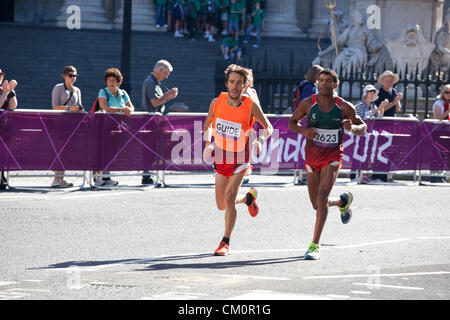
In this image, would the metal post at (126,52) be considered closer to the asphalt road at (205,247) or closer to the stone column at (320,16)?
the asphalt road at (205,247)

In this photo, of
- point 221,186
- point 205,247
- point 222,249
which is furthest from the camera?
point 205,247

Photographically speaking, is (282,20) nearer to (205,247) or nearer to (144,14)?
(144,14)

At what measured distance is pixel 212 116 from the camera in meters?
9.91

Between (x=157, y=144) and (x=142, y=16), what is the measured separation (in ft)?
73.5

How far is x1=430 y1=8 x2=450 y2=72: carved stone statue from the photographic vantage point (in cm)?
2402

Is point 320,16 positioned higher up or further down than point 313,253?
higher up

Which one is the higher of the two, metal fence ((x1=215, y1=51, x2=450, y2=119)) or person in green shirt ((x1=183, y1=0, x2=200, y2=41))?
person in green shirt ((x1=183, y1=0, x2=200, y2=41))

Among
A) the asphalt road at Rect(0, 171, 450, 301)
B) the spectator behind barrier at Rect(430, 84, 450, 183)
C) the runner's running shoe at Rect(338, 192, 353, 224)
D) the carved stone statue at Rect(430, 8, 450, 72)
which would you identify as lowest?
the asphalt road at Rect(0, 171, 450, 301)

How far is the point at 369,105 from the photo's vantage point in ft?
55.1

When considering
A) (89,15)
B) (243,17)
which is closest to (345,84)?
(243,17)

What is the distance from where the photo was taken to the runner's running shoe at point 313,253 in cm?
926

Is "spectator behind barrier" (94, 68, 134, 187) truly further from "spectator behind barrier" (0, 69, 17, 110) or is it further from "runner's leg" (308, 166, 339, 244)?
"runner's leg" (308, 166, 339, 244)

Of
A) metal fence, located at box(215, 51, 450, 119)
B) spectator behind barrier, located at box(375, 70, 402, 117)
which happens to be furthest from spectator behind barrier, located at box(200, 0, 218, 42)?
spectator behind barrier, located at box(375, 70, 402, 117)

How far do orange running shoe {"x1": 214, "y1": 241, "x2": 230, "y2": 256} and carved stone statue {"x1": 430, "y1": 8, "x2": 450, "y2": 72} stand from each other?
50.5 feet
